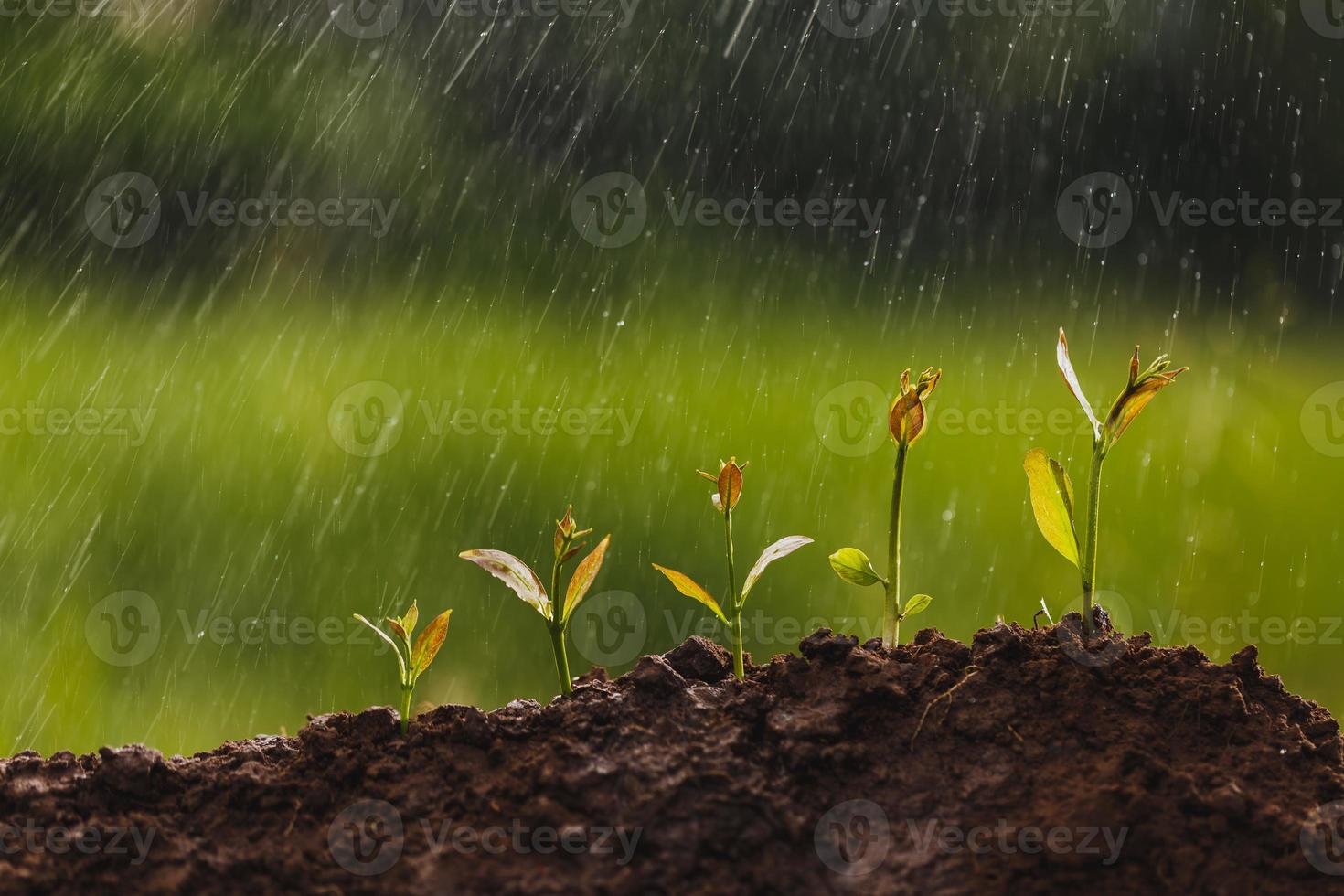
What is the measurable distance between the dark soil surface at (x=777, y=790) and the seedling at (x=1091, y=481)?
0.36 feet

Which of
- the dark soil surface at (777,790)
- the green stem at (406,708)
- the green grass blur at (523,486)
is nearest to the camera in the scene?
the dark soil surface at (777,790)

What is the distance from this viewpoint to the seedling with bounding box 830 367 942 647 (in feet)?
4.68

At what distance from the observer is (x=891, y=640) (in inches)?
58.6

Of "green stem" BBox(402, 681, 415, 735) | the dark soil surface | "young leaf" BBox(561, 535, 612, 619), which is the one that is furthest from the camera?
"young leaf" BBox(561, 535, 612, 619)

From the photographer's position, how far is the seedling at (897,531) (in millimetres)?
1427

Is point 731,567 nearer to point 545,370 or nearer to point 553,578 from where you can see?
point 553,578

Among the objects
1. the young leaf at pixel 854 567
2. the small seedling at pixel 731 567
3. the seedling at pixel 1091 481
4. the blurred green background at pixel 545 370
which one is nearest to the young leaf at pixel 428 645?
the small seedling at pixel 731 567

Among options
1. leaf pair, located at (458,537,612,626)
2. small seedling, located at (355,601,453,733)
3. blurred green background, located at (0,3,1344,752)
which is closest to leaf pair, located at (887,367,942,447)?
leaf pair, located at (458,537,612,626)

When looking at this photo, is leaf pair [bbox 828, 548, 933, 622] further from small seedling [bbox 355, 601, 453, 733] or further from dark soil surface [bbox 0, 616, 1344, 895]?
small seedling [bbox 355, 601, 453, 733]

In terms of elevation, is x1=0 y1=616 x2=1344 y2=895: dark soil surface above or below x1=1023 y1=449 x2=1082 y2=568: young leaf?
below

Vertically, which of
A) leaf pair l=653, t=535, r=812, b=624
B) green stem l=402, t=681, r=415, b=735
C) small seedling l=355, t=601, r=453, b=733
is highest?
leaf pair l=653, t=535, r=812, b=624

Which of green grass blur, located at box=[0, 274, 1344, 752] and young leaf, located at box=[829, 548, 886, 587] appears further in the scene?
green grass blur, located at box=[0, 274, 1344, 752]

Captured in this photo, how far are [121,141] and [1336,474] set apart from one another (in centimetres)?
509

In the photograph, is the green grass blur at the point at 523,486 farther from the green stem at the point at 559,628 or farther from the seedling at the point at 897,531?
the green stem at the point at 559,628
